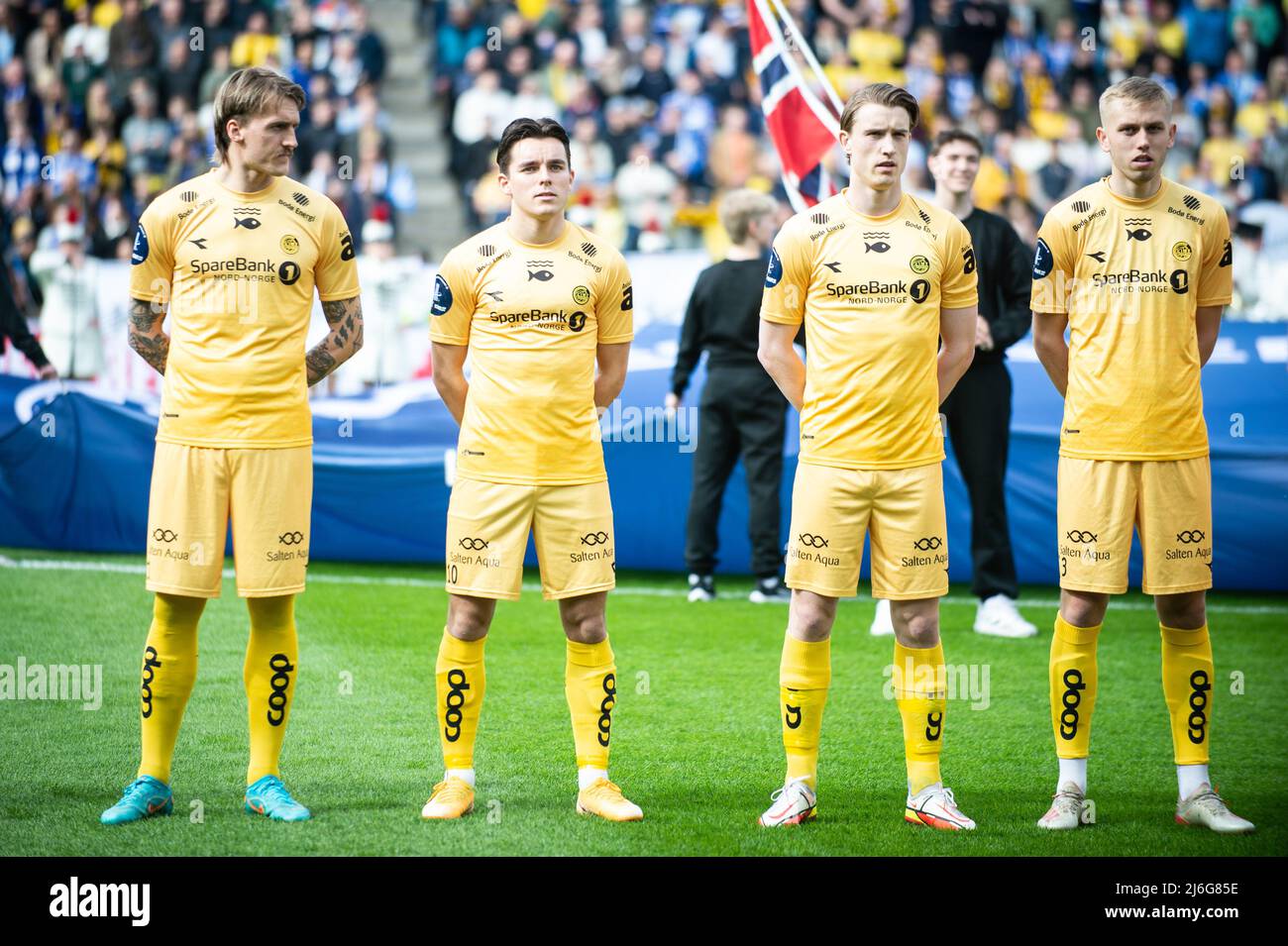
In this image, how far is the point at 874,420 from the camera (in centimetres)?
462

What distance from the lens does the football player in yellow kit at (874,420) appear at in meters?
4.60

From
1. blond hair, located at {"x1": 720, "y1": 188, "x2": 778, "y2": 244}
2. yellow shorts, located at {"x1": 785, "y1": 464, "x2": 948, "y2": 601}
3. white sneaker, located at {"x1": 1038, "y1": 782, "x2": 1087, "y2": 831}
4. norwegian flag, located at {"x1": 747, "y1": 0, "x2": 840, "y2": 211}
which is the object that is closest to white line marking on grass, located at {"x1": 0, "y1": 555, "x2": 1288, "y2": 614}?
blond hair, located at {"x1": 720, "y1": 188, "x2": 778, "y2": 244}

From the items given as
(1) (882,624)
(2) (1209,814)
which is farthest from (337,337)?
(1) (882,624)

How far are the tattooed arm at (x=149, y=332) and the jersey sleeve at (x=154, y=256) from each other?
35 millimetres

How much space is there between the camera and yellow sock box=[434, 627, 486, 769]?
475 centimetres

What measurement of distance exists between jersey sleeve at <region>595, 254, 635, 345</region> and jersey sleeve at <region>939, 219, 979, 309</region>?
0.95m

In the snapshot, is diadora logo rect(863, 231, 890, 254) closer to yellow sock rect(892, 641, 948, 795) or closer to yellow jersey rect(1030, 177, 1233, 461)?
yellow jersey rect(1030, 177, 1233, 461)

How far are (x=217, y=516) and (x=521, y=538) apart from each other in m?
0.91

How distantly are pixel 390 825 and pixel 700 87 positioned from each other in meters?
11.4

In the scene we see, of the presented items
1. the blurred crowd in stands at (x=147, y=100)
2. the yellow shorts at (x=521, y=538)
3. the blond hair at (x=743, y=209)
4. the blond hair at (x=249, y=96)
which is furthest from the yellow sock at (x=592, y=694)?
the blurred crowd in stands at (x=147, y=100)

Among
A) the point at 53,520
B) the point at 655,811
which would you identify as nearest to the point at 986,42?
the point at 53,520

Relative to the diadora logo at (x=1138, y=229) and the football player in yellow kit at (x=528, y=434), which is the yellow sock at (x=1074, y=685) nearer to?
the diadora logo at (x=1138, y=229)

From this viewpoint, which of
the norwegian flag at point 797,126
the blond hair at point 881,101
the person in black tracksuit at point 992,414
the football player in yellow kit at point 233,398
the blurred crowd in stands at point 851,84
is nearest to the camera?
the blond hair at point 881,101
